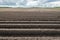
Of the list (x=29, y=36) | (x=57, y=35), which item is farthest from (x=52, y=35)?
(x=29, y=36)

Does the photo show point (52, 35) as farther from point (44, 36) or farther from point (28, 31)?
point (28, 31)

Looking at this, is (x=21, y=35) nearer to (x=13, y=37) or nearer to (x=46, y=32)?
(x=13, y=37)

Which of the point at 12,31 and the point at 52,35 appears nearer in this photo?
the point at 52,35

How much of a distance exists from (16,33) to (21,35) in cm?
24

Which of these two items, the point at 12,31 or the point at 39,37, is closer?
the point at 39,37

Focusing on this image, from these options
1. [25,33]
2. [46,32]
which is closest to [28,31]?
[25,33]

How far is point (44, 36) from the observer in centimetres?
674

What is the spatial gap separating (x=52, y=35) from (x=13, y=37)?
4.58ft

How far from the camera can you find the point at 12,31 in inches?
285

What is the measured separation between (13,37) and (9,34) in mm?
288

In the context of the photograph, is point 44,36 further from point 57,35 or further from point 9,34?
point 9,34

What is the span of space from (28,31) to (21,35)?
1.52 feet

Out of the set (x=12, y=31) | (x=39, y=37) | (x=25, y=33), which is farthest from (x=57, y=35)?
(x=12, y=31)

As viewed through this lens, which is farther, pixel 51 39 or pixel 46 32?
pixel 46 32
